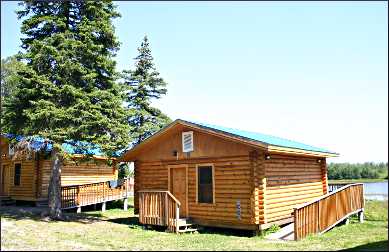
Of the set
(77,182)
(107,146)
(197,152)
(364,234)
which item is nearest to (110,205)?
(77,182)

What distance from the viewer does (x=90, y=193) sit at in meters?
24.0

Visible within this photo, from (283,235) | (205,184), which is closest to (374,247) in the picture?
(283,235)

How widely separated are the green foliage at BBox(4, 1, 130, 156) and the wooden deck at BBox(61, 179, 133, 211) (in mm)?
6445

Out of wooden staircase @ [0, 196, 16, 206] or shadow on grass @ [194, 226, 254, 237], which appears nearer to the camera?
shadow on grass @ [194, 226, 254, 237]

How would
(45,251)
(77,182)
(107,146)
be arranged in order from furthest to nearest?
(77,182) → (107,146) → (45,251)

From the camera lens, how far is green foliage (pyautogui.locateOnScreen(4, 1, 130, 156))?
1678 cm

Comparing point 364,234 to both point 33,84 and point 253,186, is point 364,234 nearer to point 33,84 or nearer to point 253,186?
point 253,186

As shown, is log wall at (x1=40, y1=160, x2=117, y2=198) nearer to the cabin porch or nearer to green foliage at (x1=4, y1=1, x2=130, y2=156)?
green foliage at (x1=4, y1=1, x2=130, y2=156)

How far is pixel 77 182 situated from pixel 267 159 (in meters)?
15.0

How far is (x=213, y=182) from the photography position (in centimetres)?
1548

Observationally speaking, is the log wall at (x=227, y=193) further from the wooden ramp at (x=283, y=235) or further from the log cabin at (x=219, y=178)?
the wooden ramp at (x=283, y=235)

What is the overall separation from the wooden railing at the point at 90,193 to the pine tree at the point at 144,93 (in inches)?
158

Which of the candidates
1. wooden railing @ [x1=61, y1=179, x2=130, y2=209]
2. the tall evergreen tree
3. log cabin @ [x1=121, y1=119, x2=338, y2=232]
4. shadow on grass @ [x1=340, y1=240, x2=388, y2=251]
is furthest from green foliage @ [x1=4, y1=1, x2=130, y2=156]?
shadow on grass @ [x1=340, y1=240, x2=388, y2=251]

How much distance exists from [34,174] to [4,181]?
408 centimetres
